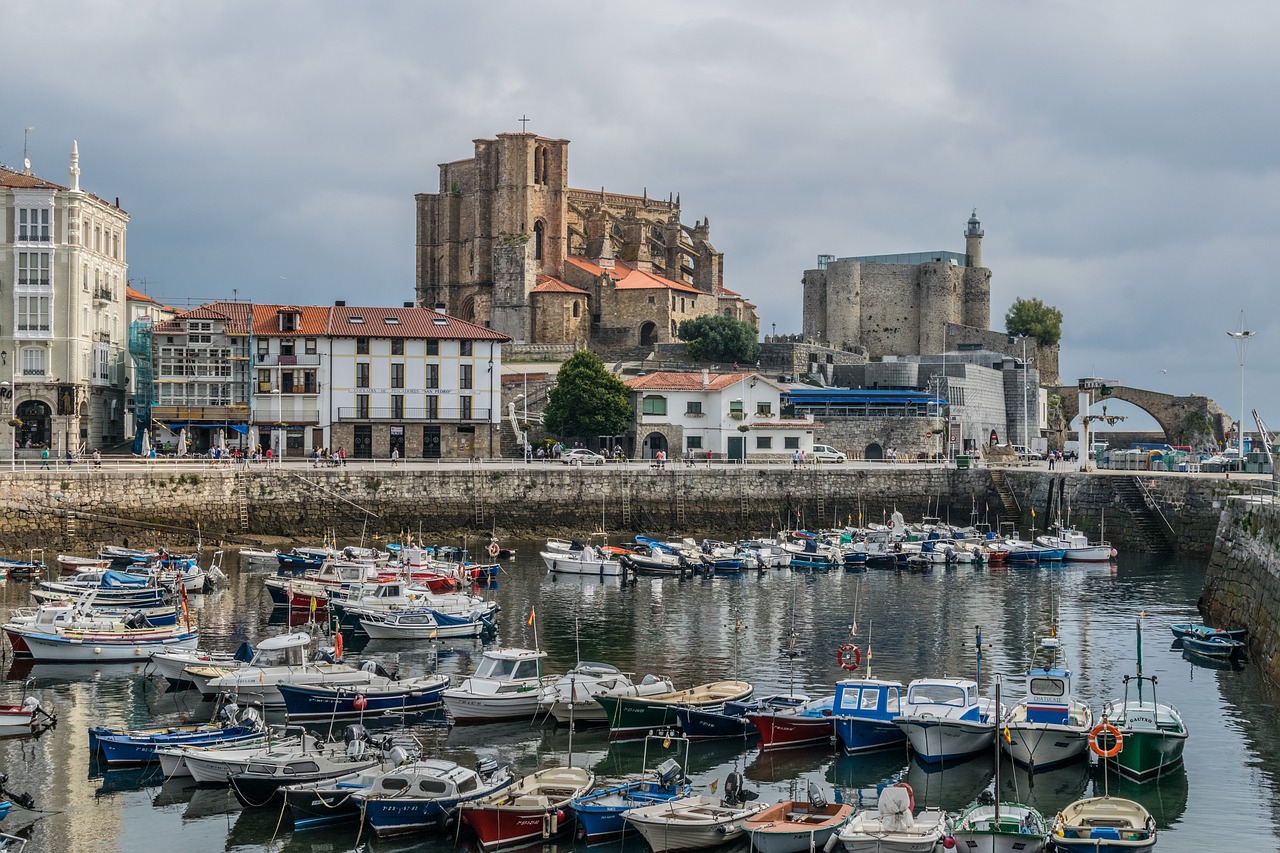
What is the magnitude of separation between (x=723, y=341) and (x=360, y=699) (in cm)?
7354

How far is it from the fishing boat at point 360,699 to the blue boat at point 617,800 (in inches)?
340

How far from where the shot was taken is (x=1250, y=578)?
42.4 metres

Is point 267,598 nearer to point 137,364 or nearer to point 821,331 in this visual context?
point 137,364

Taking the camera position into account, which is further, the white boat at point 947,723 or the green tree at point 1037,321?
the green tree at point 1037,321

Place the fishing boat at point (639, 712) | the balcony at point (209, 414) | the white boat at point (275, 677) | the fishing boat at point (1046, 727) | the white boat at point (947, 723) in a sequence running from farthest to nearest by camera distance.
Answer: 1. the balcony at point (209, 414)
2. the white boat at point (275, 677)
3. the fishing boat at point (639, 712)
4. the white boat at point (947, 723)
5. the fishing boat at point (1046, 727)

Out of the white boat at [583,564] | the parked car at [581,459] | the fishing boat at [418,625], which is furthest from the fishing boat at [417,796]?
the parked car at [581,459]

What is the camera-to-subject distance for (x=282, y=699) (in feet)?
110

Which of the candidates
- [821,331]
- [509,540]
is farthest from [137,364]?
[821,331]

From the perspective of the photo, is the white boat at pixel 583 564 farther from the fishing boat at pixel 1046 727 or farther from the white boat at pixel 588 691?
the fishing boat at pixel 1046 727

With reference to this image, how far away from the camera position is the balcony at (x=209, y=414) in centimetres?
7575

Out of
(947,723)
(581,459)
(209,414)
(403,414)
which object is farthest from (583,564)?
(947,723)

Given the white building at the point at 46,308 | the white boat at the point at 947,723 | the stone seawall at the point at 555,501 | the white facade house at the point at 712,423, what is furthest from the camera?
the white facade house at the point at 712,423

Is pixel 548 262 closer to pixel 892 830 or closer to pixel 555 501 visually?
pixel 555 501

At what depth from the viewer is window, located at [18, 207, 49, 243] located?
72.8 m
